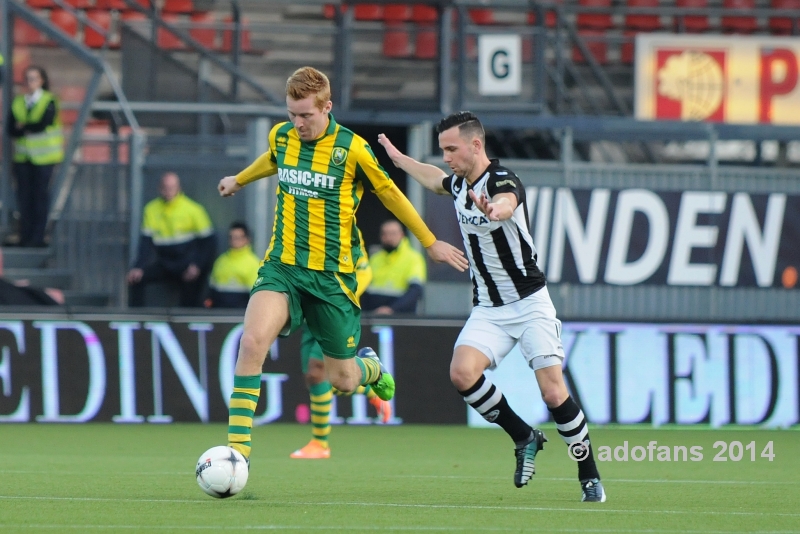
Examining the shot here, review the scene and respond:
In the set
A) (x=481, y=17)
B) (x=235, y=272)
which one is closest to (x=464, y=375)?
(x=235, y=272)

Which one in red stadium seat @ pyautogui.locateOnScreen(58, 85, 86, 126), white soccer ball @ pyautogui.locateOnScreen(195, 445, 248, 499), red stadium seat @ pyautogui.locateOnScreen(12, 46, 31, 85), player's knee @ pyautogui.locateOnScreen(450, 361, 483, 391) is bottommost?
white soccer ball @ pyautogui.locateOnScreen(195, 445, 248, 499)

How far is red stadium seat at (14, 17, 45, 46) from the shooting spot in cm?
1406

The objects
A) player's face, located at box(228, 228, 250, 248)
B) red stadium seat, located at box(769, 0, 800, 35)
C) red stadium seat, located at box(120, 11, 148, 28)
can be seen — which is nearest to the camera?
player's face, located at box(228, 228, 250, 248)

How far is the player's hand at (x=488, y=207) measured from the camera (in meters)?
6.52

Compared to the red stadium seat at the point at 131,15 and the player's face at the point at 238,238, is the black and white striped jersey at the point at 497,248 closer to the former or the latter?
the player's face at the point at 238,238

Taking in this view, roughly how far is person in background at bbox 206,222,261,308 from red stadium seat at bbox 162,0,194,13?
4123 mm

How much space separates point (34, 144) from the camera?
13.9m

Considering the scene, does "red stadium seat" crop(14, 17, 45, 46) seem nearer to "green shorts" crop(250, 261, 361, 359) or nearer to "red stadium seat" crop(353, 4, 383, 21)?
"red stadium seat" crop(353, 4, 383, 21)

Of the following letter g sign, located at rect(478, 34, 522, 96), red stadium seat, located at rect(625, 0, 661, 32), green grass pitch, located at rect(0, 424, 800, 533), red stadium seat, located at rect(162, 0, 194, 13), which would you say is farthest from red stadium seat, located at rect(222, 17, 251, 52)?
red stadium seat, located at rect(625, 0, 661, 32)

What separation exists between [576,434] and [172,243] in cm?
775

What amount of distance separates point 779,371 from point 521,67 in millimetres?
4729

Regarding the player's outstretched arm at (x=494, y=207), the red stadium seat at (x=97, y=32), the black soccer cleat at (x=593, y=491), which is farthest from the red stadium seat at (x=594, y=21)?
the black soccer cleat at (x=593, y=491)

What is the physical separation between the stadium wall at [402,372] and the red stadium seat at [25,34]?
3193 mm

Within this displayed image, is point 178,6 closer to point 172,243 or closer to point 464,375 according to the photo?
point 172,243
